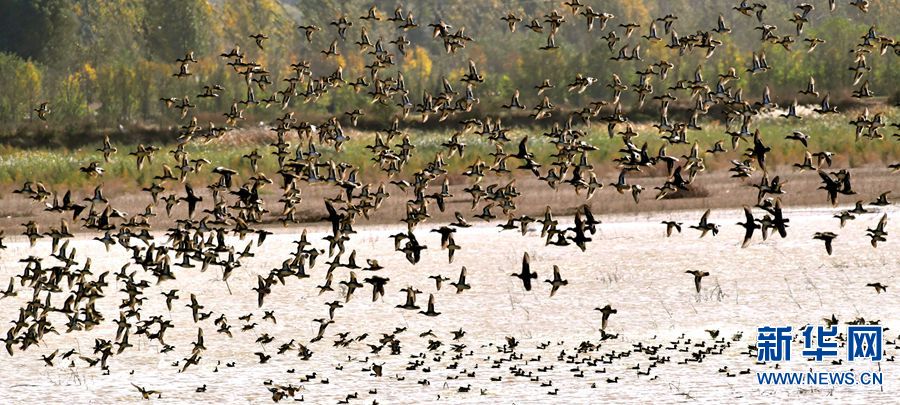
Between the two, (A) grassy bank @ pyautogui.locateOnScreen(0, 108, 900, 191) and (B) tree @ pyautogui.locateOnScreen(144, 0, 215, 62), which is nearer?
(A) grassy bank @ pyautogui.locateOnScreen(0, 108, 900, 191)

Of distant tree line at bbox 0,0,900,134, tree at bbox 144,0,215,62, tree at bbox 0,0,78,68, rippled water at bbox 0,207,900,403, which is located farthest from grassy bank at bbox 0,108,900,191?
tree at bbox 144,0,215,62

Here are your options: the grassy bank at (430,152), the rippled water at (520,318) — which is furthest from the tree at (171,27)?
the rippled water at (520,318)

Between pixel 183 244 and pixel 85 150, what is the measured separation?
40.7m

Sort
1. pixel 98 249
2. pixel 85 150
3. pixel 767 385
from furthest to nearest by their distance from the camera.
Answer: pixel 85 150, pixel 98 249, pixel 767 385

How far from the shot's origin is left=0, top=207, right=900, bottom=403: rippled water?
21.8 meters

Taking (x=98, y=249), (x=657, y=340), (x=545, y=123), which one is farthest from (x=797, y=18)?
(x=545, y=123)

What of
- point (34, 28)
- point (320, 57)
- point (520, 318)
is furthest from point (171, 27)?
point (520, 318)

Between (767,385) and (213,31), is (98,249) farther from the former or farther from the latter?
(213,31)

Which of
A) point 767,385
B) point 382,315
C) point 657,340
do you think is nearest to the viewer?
point 767,385

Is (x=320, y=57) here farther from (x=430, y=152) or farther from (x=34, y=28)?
(x=430, y=152)

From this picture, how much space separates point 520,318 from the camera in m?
27.5

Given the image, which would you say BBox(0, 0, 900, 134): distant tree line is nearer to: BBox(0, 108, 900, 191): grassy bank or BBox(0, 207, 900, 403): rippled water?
BBox(0, 108, 900, 191): grassy bank

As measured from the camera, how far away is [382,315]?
92.0 feet

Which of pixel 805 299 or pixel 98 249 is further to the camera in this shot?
pixel 98 249
